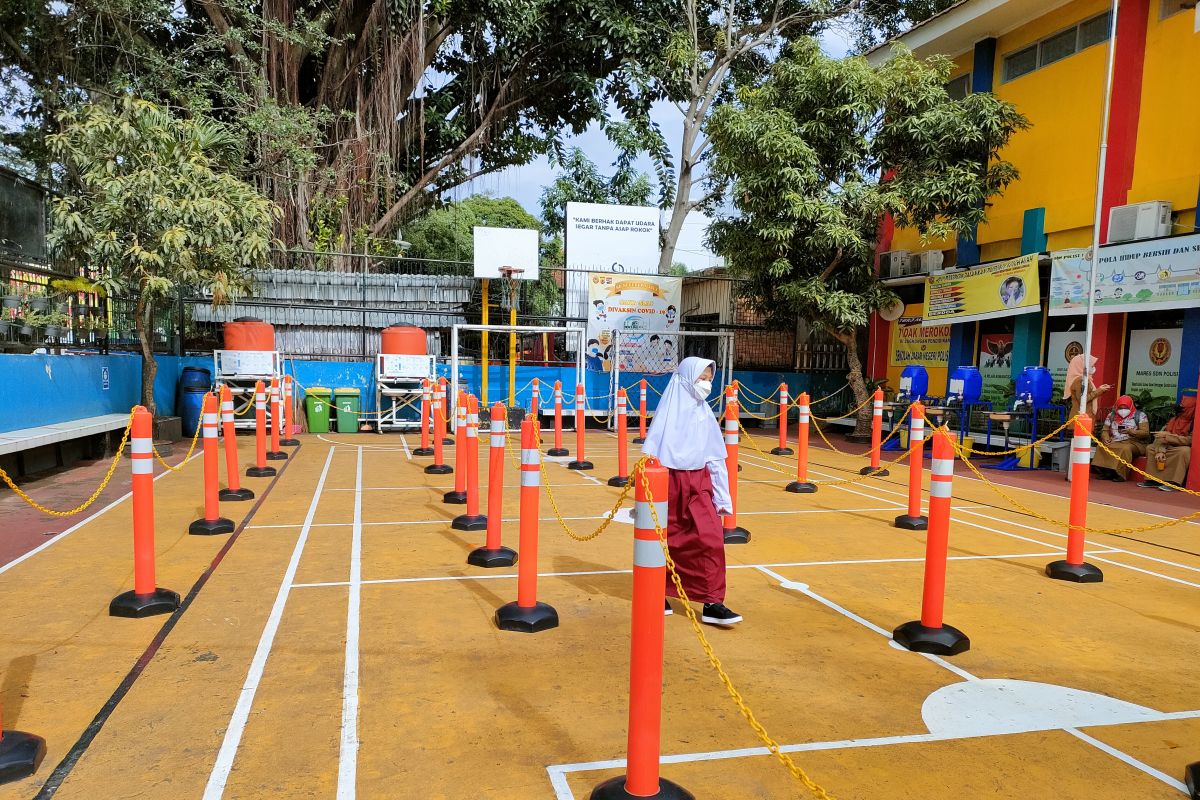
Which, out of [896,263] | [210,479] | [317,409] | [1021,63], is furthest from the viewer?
[896,263]

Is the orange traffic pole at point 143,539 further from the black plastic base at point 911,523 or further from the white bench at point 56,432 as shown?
the black plastic base at point 911,523

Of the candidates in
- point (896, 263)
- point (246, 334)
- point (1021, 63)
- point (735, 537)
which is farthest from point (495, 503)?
point (1021, 63)

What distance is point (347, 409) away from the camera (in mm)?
17594

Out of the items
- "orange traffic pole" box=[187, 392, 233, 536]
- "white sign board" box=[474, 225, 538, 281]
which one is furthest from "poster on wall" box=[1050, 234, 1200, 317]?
"orange traffic pole" box=[187, 392, 233, 536]

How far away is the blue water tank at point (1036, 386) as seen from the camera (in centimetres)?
1384

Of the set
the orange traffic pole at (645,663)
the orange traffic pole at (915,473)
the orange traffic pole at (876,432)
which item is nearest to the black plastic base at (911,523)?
the orange traffic pole at (915,473)

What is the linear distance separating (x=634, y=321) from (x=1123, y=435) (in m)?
11.1

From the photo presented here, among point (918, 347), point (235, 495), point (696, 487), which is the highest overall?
point (918, 347)

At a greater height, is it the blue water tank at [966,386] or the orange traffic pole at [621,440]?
the blue water tank at [966,386]

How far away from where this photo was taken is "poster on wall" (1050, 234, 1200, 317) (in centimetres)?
1175

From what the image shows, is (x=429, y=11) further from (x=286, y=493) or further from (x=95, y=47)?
(x=286, y=493)

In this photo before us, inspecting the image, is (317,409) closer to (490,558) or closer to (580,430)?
(580,430)

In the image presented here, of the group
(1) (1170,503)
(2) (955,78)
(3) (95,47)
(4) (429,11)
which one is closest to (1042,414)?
(1) (1170,503)

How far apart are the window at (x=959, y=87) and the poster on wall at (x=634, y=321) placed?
817 centimetres
